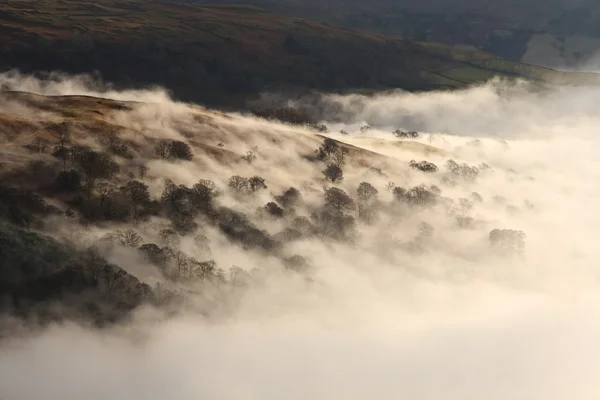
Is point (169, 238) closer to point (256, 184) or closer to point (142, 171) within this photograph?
point (142, 171)

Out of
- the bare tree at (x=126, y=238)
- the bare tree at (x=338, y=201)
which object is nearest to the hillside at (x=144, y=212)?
the bare tree at (x=126, y=238)

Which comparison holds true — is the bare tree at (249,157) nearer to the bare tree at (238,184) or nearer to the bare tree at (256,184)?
the bare tree at (256,184)

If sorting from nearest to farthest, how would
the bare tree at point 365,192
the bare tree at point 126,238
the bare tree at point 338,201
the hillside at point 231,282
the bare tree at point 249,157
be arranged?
1. the hillside at point 231,282
2. the bare tree at point 126,238
3. the bare tree at point 338,201
4. the bare tree at point 365,192
5. the bare tree at point 249,157

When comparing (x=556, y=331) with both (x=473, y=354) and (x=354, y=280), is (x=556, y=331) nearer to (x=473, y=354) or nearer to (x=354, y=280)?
(x=473, y=354)

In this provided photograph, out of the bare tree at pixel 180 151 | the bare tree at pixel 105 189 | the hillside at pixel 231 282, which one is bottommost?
the hillside at pixel 231 282

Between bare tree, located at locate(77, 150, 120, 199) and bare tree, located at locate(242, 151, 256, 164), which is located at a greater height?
bare tree, located at locate(77, 150, 120, 199)

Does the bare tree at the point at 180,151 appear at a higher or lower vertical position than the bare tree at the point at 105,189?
higher

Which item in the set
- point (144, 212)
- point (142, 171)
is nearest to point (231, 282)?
point (144, 212)

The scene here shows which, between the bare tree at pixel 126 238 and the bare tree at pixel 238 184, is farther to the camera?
the bare tree at pixel 238 184

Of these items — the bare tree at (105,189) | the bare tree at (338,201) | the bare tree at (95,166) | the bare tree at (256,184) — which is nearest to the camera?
the bare tree at (105,189)

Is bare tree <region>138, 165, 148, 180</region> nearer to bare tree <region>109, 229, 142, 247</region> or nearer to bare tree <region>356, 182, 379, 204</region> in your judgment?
bare tree <region>109, 229, 142, 247</region>

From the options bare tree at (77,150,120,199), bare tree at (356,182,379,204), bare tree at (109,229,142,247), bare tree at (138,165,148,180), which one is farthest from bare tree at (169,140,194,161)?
bare tree at (356,182,379,204)

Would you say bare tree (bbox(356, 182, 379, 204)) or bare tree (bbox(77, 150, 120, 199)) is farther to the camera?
bare tree (bbox(356, 182, 379, 204))

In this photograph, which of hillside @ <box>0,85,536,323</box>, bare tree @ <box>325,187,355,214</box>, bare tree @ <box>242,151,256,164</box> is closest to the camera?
hillside @ <box>0,85,536,323</box>
